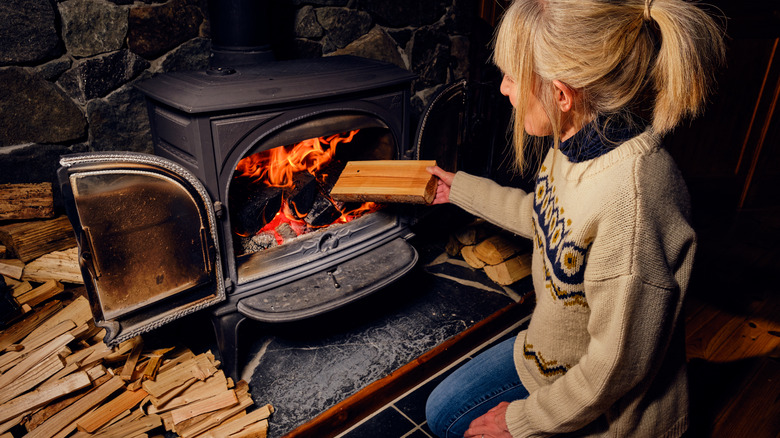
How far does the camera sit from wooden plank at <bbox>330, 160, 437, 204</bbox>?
1617mm

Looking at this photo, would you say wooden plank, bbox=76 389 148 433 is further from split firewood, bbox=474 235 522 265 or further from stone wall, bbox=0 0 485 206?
split firewood, bbox=474 235 522 265

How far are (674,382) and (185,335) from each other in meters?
1.63

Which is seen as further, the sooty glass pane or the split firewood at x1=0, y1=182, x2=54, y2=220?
the split firewood at x1=0, y1=182, x2=54, y2=220

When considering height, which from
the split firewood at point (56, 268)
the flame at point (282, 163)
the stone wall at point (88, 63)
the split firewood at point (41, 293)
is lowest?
the split firewood at point (41, 293)

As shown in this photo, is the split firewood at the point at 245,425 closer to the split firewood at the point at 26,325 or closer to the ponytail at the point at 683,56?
the split firewood at the point at 26,325

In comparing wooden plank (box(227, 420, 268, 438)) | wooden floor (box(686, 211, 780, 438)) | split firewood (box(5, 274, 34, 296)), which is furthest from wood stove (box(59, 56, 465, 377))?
wooden floor (box(686, 211, 780, 438))

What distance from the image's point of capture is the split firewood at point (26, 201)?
68.1 inches

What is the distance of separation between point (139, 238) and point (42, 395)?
642mm

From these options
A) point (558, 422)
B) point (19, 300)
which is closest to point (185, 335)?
point (19, 300)

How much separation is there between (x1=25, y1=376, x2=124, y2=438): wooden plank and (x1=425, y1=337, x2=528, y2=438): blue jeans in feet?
3.37

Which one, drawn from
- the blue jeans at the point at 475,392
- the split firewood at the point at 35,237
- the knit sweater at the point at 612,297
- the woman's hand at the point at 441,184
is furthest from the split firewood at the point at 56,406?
the knit sweater at the point at 612,297

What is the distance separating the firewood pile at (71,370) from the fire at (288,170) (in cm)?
55

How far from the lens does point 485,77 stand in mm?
2594

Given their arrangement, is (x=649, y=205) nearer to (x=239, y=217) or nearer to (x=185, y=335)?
(x=239, y=217)
